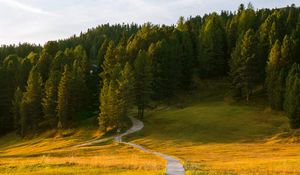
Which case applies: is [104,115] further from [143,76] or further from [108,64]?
[108,64]

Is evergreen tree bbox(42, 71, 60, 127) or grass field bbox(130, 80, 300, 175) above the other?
evergreen tree bbox(42, 71, 60, 127)

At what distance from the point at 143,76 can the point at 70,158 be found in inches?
1700

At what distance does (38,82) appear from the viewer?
97.3 metres

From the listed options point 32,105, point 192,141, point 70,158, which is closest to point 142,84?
point 192,141

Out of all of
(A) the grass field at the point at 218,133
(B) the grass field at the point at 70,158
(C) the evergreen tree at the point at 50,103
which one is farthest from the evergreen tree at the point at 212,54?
(B) the grass field at the point at 70,158

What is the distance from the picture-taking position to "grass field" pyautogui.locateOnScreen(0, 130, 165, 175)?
109ft

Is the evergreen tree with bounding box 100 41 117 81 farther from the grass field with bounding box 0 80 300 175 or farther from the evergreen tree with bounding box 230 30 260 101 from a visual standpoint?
the evergreen tree with bounding box 230 30 260 101

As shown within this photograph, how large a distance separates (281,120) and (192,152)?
3226 cm

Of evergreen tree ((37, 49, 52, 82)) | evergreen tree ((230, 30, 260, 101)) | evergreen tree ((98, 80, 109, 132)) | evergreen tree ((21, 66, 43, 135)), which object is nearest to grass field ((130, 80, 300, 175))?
evergreen tree ((230, 30, 260, 101))

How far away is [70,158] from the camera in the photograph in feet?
161

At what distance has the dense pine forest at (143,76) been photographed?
276 ft

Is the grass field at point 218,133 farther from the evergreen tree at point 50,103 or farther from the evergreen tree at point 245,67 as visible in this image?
the evergreen tree at point 50,103

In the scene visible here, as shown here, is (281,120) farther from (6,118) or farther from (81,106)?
(6,118)

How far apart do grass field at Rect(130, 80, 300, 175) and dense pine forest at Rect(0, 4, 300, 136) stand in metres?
4.56
